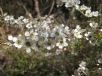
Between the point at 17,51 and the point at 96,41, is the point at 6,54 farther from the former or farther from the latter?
the point at 96,41

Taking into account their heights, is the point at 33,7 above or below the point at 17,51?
above

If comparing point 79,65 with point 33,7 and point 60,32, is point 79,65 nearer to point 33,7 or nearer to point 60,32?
point 60,32

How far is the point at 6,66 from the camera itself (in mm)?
3303

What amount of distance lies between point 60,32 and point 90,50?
2.52ft

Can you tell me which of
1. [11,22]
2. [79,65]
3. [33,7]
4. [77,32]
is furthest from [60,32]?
[33,7]

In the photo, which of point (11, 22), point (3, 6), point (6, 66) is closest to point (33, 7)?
point (3, 6)

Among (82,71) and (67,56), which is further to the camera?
(67,56)

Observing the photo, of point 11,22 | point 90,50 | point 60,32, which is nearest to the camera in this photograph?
point 60,32

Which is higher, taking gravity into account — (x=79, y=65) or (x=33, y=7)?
(x=33, y=7)

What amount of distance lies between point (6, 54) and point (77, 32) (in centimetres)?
96

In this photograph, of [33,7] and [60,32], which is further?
[33,7]

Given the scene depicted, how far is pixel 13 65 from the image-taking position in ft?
10.7

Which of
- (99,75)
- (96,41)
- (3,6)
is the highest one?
(3,6)

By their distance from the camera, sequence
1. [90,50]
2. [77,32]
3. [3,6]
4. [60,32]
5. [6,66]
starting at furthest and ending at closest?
[3,6] → [6,66] → [90,50] → [77,32] → [60,32]
